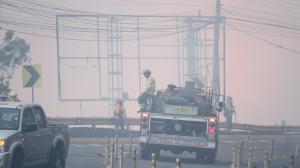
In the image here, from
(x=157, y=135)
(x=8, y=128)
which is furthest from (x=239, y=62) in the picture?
(x=8, y=128)

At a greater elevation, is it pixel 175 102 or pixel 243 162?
pixel 175 102

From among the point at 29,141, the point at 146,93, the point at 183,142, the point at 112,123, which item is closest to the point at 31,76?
the point at 146,93

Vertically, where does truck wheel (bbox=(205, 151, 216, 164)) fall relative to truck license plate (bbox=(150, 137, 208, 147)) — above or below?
below

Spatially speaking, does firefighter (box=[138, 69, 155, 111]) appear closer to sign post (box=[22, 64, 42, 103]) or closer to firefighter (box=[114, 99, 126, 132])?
sign post (box=[22, 64, 42, 103])

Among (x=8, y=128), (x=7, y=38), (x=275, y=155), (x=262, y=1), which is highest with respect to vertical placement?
(x=262, y=1)

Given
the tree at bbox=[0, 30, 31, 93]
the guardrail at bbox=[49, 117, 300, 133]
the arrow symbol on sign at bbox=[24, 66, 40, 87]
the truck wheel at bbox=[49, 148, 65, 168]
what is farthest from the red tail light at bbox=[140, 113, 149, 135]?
the guardrail at bbox=[49, 117, 300, 133]

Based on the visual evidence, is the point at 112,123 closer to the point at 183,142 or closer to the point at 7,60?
the point at 7,60

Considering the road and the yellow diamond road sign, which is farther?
the yellow diamond road sign

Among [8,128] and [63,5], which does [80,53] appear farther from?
[8,128]

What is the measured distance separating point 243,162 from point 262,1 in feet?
169

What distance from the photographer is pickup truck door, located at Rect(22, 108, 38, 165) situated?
51.2ft

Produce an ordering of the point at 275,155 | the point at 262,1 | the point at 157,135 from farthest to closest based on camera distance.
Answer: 1. the point at 262,1
2. the point at 275,155
3. the point at 157,135

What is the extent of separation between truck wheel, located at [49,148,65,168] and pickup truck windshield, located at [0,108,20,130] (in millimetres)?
1930

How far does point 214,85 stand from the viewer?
39219 millimetres
